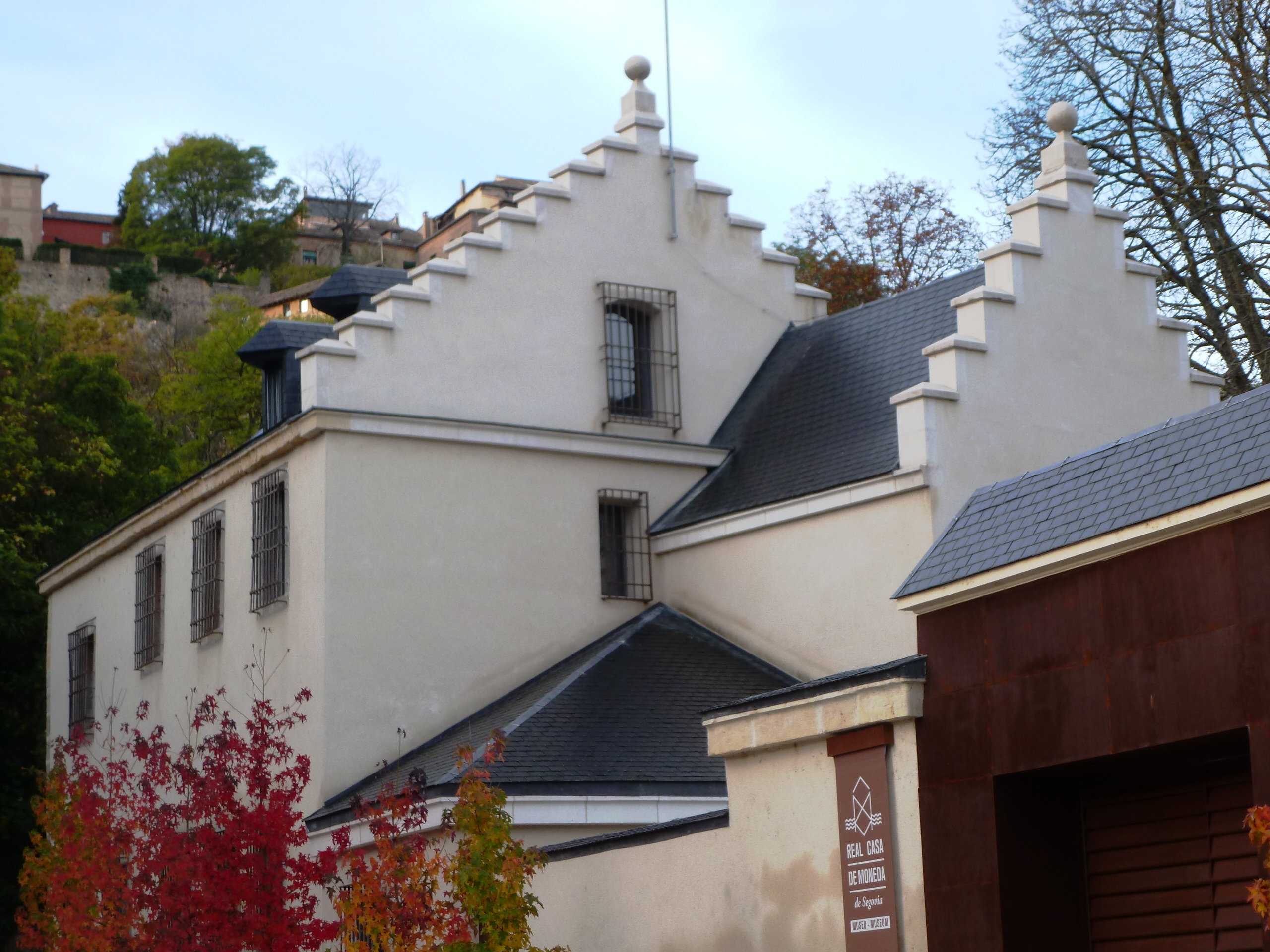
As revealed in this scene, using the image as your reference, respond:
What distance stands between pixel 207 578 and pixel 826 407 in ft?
28.8

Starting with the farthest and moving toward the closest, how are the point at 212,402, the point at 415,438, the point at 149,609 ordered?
1. the point at 212,402
2. the point at 149,609
3. the point at 415,438

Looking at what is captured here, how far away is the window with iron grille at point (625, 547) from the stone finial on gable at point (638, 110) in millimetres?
4908

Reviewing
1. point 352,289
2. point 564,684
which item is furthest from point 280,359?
point 564,684

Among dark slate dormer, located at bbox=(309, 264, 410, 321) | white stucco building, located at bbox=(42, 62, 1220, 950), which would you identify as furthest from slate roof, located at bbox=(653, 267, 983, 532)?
dark slate dormer, located at bbox=(309, 264, 410, 321)

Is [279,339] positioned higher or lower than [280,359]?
higher

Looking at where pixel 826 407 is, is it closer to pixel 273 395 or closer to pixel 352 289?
pixel 352 289

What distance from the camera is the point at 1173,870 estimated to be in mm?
11594

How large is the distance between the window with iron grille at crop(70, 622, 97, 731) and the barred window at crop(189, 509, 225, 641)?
5.08 metres

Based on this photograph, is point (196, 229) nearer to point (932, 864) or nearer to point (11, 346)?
point (11, 346)

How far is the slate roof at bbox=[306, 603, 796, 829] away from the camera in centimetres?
1916

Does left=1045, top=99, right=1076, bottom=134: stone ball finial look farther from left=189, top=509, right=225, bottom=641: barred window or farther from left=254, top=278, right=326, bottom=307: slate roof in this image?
left=254, top=278, right=326, bottom=307: slate roof

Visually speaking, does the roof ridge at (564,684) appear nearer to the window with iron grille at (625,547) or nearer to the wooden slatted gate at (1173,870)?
the window with iron grille at (625,547)

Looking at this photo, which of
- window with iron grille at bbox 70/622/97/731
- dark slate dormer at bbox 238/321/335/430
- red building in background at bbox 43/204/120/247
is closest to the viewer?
dark slate dormer at bbox 238/321/335/430

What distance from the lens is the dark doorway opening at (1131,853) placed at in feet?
36.8
